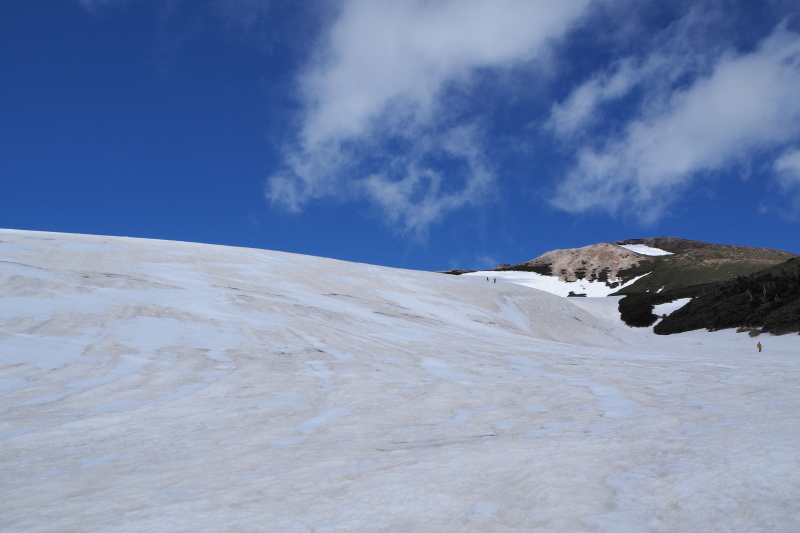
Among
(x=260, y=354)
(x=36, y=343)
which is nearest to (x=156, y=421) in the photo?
(x=260, y=354)

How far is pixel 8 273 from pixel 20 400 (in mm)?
8742

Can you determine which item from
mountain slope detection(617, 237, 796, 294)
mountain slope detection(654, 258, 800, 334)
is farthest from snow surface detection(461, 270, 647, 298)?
mountain slope detection(654, 258, 800, 334)

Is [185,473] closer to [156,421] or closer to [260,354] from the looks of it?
[156,421]

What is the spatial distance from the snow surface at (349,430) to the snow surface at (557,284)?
8478 cm

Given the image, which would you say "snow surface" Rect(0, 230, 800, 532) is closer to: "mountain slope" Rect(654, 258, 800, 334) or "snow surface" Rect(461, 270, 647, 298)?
"mountain slope" Rect(654, 258, 800, 334)

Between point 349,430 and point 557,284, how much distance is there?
108 metres

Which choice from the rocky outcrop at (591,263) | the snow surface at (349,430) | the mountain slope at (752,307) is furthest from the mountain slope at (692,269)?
the snow surface at (349,430)

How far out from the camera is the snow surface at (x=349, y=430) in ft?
8.34

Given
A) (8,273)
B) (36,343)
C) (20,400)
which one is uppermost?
(8,273)

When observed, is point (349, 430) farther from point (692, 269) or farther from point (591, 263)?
point (591, 263)

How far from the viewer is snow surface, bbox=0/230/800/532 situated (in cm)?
254

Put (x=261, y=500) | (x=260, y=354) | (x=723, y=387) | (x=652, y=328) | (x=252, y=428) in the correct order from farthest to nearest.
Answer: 1. (x=652, y=328)
2. (x=260, y=354)
3. (x=723, y=387)
4. (x=252, y=428)
5. (x=261, y=500)

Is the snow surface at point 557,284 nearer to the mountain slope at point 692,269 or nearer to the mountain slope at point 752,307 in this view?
the mountain slope at point 692,269

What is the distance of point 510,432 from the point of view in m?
4.15
